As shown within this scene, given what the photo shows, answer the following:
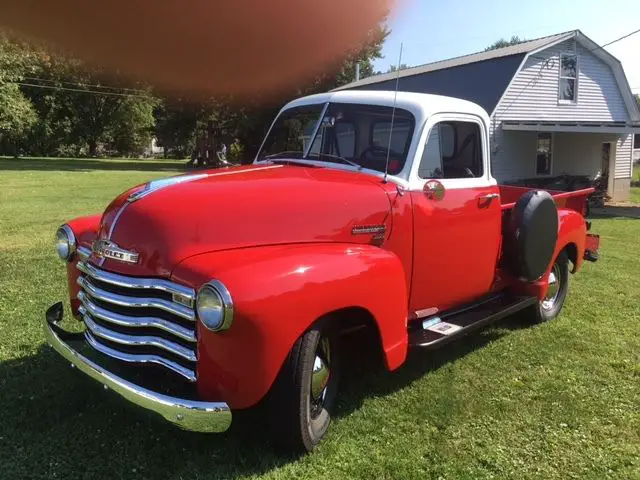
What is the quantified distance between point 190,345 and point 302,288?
23.2 inches

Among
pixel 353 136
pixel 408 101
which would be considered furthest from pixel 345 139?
pixel 408 101

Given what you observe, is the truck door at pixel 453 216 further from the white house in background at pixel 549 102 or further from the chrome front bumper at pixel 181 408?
the white house in background at pixel 549 102

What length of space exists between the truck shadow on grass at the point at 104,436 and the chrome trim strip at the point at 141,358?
19 cm

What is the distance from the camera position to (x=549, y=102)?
60.9 feet

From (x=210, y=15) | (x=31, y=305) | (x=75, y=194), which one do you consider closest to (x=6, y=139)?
(x=210, y=15)

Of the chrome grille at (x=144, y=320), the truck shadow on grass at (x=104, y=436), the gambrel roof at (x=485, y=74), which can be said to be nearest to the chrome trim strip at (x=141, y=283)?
the chrome grille at (x=144, y=320)

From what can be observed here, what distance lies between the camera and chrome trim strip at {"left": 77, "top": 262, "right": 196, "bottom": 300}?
2710 millimetres

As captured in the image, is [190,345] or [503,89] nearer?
[190,345]

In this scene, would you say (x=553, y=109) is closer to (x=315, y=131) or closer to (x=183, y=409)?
(x=315, y=131)

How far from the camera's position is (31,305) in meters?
5.38

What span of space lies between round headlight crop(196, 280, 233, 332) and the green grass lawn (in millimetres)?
788

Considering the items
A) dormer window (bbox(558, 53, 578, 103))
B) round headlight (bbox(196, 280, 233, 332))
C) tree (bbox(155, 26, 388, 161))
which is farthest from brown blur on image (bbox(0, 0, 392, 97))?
round headlight (bbox(196, 280, 233, 332))

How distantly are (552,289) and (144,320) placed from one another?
4.16m

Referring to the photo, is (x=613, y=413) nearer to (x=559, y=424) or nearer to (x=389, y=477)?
(x=559, y=424)
